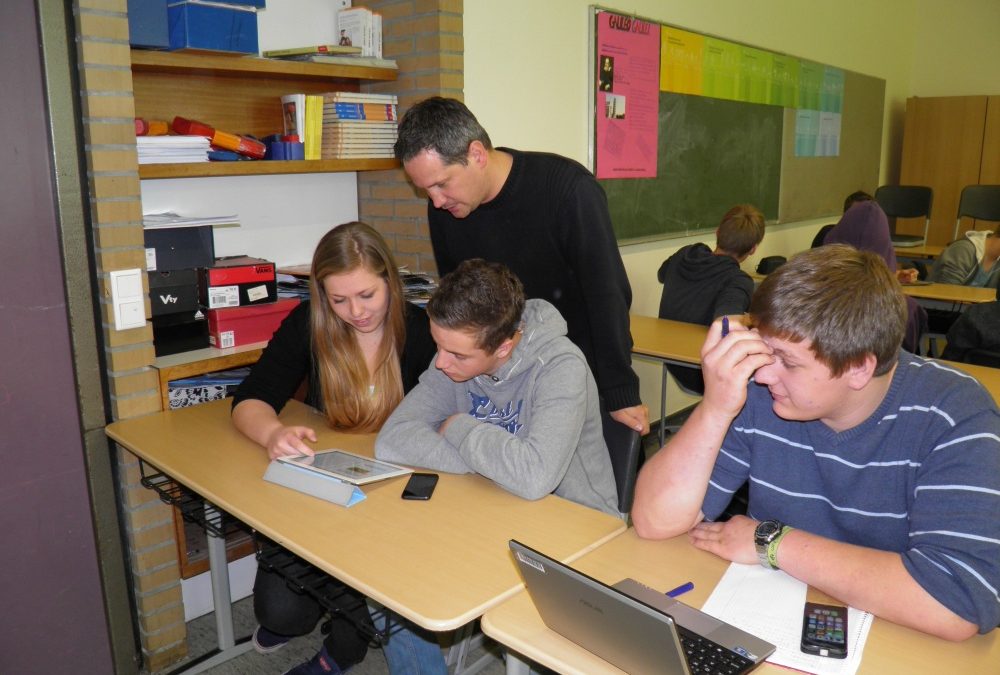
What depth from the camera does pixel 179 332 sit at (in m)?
2.50

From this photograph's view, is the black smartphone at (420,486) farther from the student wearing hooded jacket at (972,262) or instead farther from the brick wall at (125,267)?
the student wearing hooded jacket at (972,262)

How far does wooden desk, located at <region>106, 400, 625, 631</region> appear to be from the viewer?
1376mm

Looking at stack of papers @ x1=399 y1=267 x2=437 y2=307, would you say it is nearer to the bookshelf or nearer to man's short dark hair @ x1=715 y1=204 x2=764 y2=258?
the bookshelf

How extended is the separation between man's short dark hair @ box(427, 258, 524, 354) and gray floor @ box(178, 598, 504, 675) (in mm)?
1188

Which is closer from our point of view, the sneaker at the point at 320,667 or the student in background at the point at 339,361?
the student in background at the point at 339,361

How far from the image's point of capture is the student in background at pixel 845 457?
3.93 feet

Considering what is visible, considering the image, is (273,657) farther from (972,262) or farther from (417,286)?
(972,262)

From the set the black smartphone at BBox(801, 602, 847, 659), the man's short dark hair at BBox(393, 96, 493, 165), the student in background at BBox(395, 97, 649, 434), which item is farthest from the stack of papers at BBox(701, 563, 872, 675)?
the man's short dark hair at BBox(393, 96, 493, 165)

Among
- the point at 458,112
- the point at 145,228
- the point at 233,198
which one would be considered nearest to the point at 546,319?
the point at 458,112

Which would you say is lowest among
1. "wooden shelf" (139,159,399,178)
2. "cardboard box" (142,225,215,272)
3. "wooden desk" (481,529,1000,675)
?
"wooden desk" (481,529,1000,675)

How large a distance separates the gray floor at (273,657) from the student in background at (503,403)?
65cm

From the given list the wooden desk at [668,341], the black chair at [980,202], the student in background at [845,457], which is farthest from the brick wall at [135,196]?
the black chair at [980,202]

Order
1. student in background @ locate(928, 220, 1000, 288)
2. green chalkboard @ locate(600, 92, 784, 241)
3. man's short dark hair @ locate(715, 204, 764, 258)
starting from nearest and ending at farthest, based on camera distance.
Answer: man's short dark hair @ locate(715, 204, 764, 258) → green chalkboard @ locate(600, 92, 784, 241) → student in background @ locate(928, 220, 1000, 288)

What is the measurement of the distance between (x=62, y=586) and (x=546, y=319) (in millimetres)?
1611
